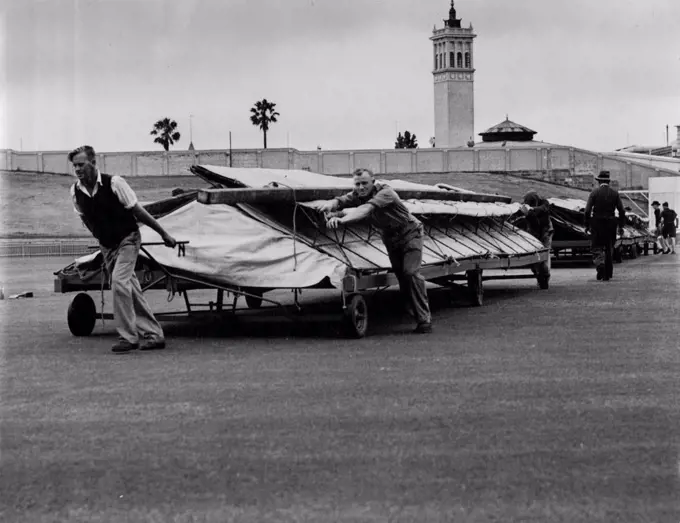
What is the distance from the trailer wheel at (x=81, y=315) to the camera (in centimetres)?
1334

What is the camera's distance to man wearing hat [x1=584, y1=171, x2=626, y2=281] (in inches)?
928

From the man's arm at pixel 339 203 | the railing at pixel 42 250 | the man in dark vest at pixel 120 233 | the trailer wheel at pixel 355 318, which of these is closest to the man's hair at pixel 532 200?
the man's arm at pixel 339 203

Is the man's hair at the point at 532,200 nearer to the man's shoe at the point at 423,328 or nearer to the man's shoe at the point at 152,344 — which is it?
the man's shoe at the point at 423,328

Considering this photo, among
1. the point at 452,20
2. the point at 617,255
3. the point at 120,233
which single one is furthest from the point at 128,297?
the point at 452,20

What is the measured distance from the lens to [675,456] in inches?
257

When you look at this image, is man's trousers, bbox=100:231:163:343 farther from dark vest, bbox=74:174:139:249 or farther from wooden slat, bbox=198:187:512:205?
wooden slat, bbox=198:187:512:205

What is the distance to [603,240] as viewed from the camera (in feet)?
77.3

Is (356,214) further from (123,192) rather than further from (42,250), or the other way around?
(42,250)

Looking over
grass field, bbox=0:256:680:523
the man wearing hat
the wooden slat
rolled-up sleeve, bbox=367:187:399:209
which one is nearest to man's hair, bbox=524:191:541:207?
the man wearing hat

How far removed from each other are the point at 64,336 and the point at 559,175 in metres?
106

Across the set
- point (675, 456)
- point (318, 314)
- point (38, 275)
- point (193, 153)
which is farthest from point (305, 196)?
point (193, 153)

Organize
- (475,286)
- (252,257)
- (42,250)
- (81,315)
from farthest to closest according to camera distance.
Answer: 1. (42,250)
2. (475,286)
3. (81,315)
4. (252,257)

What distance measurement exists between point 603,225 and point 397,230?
10794 millimetres

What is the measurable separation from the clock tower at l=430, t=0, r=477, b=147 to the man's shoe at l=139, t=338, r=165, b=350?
152500 mm
